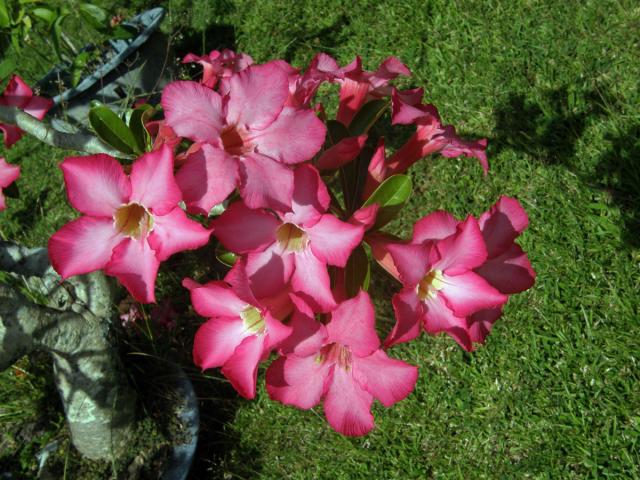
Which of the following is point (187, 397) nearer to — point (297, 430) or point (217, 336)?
point (297, 430)

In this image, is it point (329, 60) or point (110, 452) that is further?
point (110, 452)

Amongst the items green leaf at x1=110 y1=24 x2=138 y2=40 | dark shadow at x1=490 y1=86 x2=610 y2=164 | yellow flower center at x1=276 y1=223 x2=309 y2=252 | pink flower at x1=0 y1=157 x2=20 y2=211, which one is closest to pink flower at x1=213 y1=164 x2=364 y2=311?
yellow flower center at x1=276 y1=223 x2=309 y2=252

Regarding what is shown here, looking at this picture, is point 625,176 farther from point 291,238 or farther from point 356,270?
point 291,238

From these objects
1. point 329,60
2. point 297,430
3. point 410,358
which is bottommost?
point 297,430

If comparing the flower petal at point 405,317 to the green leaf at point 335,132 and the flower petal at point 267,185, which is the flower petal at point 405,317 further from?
Answer: the green leaf at point 335,132

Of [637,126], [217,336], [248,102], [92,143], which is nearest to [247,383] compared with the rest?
[217,336]

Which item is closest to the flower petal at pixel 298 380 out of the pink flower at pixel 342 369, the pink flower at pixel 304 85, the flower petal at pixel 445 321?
the pink flower at pixel 342 369

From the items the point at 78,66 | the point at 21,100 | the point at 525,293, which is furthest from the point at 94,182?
the point at 78,66
